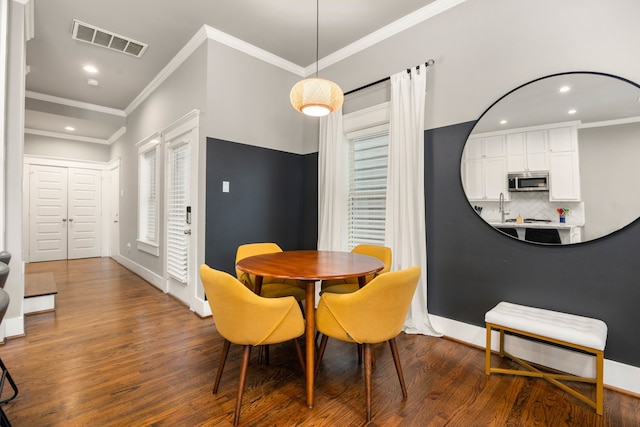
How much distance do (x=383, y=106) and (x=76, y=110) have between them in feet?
17.9

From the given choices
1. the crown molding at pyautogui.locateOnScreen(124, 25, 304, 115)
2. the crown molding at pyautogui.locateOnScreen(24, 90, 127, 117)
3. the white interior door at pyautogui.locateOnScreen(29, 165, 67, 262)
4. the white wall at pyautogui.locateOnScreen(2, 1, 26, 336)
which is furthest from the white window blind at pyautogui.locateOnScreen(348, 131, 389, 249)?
the white interior door at pyautogui.locateOnScreen(29, 165, 67, 262)

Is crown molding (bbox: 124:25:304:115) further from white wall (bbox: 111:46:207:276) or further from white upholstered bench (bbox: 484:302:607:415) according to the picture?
white upholstered bench (bbox: 484:302:607:415)

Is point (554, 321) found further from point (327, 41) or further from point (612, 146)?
point (327, 41)

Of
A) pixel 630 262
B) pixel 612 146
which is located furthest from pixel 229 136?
pixel 630 262

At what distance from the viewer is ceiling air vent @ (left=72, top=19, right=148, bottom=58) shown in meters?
3.15

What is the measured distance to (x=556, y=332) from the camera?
1788 mm

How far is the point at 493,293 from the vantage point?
2.42 metres

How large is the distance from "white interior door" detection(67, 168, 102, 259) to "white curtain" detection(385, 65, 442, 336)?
7.34m

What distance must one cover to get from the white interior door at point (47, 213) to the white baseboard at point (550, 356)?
7889 mm

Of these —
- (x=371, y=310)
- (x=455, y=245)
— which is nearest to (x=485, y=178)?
(x=455, y=245)

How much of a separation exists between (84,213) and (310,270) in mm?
7537

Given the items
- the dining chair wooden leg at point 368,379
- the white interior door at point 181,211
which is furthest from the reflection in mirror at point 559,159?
the white interior door at point 181,211

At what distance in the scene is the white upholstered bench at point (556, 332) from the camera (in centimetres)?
167

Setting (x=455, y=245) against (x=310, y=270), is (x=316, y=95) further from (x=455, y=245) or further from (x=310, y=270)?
(x=455, y=245)
